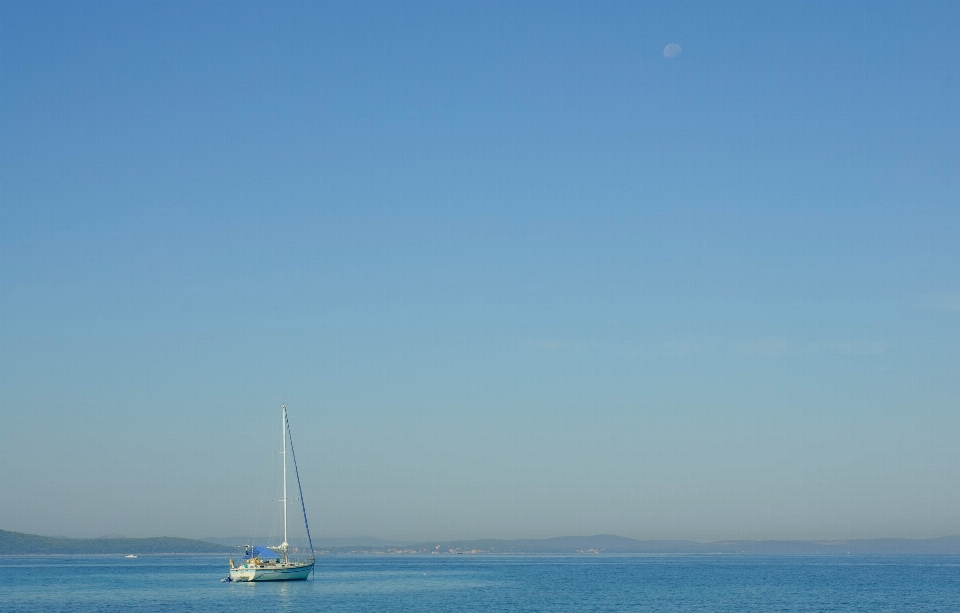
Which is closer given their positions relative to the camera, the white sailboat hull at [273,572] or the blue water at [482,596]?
the blue water at [482,596]

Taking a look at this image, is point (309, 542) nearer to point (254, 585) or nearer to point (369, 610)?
point (254, 585)

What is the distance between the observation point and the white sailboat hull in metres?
102

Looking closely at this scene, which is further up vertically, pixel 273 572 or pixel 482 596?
Result: pixel 273 572

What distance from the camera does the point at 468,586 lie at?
4503 inches

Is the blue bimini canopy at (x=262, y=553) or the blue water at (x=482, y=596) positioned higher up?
the blue bimini canopy at (x=262, y=553)

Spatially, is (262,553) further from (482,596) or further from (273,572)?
(482,596)

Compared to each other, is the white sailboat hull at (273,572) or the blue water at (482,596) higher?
the white sailboat hull at (273,572)

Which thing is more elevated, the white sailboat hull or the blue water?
the white sailboat hull

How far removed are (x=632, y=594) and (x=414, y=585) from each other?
94.2 ft

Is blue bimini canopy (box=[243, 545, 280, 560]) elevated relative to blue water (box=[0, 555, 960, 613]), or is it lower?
elevated

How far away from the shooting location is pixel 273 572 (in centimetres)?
10212

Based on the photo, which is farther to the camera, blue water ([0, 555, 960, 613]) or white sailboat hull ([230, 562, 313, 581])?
white sailboat hull ([230, 562, 313, 581])

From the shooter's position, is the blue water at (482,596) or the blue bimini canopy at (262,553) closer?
the blue water at (482,596)

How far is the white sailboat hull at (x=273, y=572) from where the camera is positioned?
10194 centimetres
